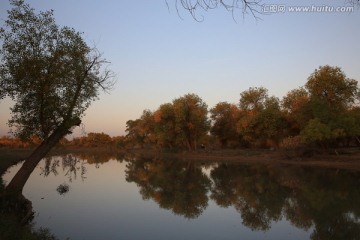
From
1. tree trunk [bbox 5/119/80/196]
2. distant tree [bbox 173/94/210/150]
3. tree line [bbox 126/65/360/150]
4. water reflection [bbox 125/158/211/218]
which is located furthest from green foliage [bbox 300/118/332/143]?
tree trunk [bbox 5/119/80/196]

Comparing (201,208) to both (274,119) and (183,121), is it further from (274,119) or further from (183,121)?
(183,121)

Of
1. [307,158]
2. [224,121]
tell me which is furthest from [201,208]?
[224,121]

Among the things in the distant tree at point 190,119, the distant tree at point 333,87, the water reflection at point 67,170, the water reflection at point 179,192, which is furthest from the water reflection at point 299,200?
the distant tree at point 190,119

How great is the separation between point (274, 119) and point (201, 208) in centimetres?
4247

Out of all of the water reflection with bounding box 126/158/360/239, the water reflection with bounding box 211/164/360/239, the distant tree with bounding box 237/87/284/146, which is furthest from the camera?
the distant tree with bounding box 237/87/284/146

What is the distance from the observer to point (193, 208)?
20.9 m

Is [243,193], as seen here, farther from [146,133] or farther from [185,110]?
[146,133]

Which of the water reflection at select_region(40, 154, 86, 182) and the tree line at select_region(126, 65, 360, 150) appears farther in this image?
the tree line at select_region(126, 65, 360, 150)

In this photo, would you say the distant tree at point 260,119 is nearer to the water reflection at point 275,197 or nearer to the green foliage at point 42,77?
the water reflection at point 275,197

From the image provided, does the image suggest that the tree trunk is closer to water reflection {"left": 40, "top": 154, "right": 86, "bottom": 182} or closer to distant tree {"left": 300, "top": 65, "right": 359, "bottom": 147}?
water reflection {"left": 40, "top": 154, "right": 86, "bottom": 182}

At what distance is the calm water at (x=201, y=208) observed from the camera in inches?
614

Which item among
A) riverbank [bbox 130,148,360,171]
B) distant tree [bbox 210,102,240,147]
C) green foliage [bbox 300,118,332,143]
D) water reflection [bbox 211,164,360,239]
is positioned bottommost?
water reflection [bbox 211,164,360,239]

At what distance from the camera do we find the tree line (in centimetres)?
4897

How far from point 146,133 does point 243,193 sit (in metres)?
69.2
